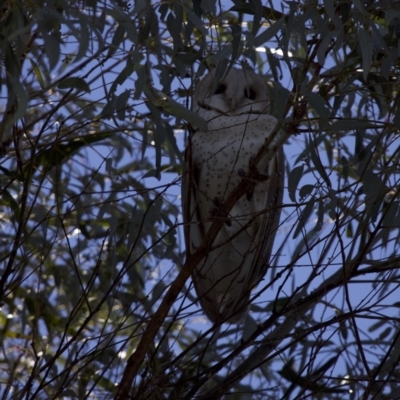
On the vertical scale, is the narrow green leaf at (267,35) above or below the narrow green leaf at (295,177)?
above

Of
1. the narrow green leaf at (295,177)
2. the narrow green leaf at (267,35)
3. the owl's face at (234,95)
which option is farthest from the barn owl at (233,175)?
the narrow green leaf at (267,35)

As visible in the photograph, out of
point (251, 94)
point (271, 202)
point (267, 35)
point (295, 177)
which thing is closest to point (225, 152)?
point (271, 202)

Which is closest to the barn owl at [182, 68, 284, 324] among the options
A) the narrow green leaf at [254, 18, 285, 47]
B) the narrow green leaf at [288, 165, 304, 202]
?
the narrow green leaf at [288, 165, 304, 202]

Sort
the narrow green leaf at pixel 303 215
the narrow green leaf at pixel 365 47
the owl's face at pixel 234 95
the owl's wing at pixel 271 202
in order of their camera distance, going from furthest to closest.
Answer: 1. the owl's face at pixel 234 95
2. the owl's wing at pixel 271 202
3. the narrow green leaf at pixel 303 215
4. the narrow green leaf at pixel 365 47

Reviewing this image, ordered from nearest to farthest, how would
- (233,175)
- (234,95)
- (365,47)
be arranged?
(365,47) → (233,175) → (234,95)

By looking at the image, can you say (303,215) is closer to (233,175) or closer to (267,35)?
(267,35)

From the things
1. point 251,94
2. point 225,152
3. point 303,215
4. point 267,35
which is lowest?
point 303,215

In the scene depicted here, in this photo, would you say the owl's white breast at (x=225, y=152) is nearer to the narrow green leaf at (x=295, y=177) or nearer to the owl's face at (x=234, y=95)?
the owl's face at (x=234, y=95)

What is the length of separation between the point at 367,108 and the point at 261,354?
0.67m

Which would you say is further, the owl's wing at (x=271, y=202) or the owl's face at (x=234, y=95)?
the owl's face at (x=234, y=95)

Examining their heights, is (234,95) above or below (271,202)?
above

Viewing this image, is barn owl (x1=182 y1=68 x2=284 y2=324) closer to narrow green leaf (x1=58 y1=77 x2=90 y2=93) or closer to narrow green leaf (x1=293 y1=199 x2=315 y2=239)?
narrow green leaf (x1=293 y1=199 x2=315 y2=239)

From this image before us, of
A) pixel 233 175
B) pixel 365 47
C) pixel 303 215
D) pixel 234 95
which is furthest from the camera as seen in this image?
pixel 234 95

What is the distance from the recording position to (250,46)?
1.57 m
